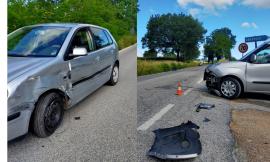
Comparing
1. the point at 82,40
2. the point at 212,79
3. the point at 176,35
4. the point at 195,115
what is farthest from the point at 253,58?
the point at 82,40

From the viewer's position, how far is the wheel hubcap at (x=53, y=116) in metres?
3.09

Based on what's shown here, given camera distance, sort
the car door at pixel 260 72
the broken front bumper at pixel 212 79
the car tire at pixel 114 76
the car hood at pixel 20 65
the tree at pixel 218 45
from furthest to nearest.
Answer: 1. the tree at pixel 218 45
2. the broken front bumper at pixel 212 79
3. the car door at pixel 260 72
4. the car tire at pixel 114 76
5. the car hood at pixel 20 65

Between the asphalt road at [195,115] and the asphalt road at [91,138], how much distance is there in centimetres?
17

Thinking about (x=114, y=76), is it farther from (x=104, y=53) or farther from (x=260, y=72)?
(x=260, y=72)

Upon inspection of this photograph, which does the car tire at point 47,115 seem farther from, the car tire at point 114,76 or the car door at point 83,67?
the car tire at point 114,76

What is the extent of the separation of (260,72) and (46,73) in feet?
13.5

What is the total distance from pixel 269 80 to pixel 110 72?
2.79 metres

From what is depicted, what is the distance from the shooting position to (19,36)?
2.51 metres

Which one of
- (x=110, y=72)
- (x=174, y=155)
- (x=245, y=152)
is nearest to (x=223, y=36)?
(x=110, y=72)

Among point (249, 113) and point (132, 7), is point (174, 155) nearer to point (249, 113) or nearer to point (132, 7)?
point (132, 7)

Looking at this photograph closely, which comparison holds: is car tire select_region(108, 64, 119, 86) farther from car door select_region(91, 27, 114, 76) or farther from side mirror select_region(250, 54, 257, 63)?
side mirror select_region(250, 54, 257, 63)

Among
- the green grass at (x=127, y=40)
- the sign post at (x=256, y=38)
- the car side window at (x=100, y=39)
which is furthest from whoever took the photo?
the sign post at (x=256, y=38)

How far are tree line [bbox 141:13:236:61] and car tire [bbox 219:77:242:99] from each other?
2.36ft

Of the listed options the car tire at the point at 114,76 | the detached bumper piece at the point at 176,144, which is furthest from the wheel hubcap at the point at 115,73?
the detached bumper piece at the point at 176,144
